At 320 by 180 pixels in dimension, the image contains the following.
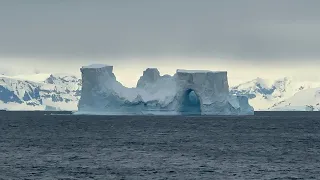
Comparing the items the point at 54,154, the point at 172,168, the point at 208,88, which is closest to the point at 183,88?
the point at 208,88

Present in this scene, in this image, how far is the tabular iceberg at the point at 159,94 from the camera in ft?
→ 415

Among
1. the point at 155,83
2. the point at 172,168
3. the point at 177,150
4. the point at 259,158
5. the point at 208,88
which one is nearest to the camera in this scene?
the point at 172,168

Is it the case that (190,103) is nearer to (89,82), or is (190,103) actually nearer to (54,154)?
(89,82)

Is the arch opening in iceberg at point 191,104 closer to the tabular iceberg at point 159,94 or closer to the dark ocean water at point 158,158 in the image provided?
the tabular iceberg at point 159,94

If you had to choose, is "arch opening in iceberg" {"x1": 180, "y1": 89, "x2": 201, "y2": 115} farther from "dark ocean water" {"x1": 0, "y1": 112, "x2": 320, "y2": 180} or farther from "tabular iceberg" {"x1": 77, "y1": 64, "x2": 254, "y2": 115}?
"dark ocean water" {"x1": 0, "y1": 112, "x2": 320, "y2": 180}

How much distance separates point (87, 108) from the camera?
131750 mm

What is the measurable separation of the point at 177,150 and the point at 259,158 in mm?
9789

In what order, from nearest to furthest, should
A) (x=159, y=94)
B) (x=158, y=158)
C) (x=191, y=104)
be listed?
(x=158, y=158)
(x=159, y=94)
(x=191, y=104)

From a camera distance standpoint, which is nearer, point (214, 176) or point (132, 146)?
point (214, 176)

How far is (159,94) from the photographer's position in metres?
132

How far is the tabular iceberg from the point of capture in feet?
415

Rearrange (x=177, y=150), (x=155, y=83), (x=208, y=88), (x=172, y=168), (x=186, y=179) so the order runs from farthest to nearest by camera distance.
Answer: (x=155, y=83) < (x=208, y=88) < (x=177, y=150) < (x=172, y=168) < (x=186, y=179)

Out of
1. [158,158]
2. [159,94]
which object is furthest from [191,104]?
[158,158]

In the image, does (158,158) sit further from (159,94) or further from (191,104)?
(191,104)
